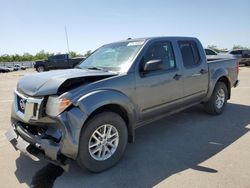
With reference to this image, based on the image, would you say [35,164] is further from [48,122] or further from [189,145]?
[189,145]

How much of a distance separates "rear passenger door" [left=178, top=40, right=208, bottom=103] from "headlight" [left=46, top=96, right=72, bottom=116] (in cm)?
261

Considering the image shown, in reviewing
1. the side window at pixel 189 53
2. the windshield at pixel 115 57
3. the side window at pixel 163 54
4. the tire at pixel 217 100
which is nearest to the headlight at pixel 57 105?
the windshield at pixel 115 57

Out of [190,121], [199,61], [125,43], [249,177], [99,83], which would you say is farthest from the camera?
[190,121]

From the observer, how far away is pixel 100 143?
137 inches

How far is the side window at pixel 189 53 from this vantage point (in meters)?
4.98

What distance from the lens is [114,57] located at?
4.43 m

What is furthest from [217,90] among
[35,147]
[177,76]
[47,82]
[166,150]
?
[35,147]

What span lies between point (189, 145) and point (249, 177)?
1.24m

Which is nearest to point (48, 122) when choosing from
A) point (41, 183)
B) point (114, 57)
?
point (41, 183)

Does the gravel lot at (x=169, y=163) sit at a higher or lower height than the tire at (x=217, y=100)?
lower

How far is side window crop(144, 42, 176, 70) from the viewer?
4.26m

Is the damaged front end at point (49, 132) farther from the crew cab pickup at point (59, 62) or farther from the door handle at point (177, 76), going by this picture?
the crew cab pickup at point (59, 62)

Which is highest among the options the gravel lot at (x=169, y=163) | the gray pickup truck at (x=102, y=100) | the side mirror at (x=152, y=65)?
the side mirror at (x=152, y=65)

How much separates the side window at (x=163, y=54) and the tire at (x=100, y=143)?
4.03ft
